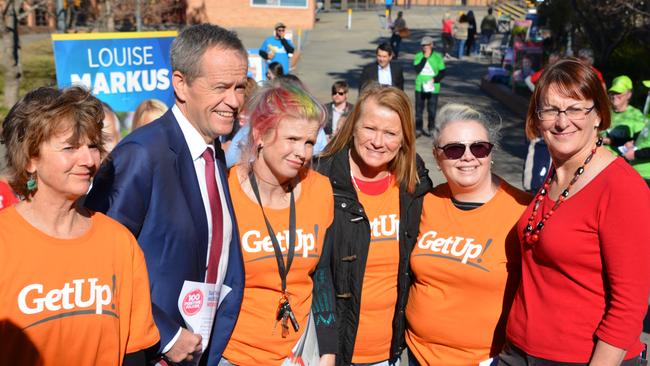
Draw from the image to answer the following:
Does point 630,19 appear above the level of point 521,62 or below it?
above

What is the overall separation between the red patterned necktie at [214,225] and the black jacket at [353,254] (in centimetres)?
64

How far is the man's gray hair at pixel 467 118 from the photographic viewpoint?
343 centimetres

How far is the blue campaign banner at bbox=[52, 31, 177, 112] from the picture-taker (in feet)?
23.8

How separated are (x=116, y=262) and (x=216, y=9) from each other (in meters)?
37.9

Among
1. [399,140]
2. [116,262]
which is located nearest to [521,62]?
[399,140]

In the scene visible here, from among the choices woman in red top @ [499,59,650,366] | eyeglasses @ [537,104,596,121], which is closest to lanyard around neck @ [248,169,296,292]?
woman in red top @ [499,59,650,366]

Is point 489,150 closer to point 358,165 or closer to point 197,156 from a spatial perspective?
point 358,165

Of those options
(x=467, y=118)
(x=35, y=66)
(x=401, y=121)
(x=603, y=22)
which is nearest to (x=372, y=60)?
(x=603, y=22)

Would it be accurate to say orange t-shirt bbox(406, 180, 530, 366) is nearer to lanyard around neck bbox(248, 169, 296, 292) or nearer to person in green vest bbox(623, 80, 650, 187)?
lanyard around neck bbox(248, 169, 296, 292)

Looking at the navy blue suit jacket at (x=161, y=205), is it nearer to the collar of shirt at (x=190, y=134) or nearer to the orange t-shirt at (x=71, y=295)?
the collar of shirt at (x=190, y=134)

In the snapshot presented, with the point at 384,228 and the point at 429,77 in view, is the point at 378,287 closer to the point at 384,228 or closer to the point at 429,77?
the point at 384,228

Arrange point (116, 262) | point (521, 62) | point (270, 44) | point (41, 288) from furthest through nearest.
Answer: point (521, 62), point (270, 44), point (116, 262), point (41, 288)

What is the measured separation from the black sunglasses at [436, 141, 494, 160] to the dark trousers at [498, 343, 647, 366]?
910mm

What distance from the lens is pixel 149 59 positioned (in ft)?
25.6
